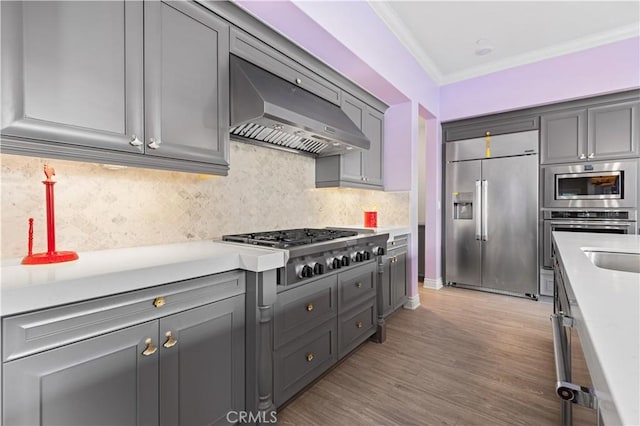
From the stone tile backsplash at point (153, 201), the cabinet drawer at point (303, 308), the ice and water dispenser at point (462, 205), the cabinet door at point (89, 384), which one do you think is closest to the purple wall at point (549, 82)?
the ice and water dispenser at point (462, 205)

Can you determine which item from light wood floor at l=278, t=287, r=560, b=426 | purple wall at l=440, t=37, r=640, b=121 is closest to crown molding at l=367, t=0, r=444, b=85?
purple wall at l=440, t=37, r=640, b=121

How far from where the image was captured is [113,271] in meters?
1.04

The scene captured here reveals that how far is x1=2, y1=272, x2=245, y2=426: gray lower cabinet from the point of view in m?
0.89

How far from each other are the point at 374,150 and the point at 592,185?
2611 mm

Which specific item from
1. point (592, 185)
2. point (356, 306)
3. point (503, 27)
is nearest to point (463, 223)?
point (592, 185)

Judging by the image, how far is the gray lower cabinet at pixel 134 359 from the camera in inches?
34.9

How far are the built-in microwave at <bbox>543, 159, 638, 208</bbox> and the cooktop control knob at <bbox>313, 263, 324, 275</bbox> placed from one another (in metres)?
3.39

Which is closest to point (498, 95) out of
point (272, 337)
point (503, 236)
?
point (503, 236)

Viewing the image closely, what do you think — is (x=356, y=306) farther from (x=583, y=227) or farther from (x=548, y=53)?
(x=548, y=53)

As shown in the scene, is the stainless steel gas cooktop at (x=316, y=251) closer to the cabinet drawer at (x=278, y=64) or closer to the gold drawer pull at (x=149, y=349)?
the gold drawer pull at (x=149, y=349)

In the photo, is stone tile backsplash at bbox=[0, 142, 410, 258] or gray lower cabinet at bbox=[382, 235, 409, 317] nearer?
stone tile backsplash at bbox=[0, 142, 410, 258]

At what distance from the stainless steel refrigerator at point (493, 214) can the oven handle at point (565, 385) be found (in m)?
3.08

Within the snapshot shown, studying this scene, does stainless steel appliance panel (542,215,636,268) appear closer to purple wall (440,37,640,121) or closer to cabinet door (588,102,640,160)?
cabinet door (588,102,640,160)

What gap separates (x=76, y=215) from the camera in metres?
1.47
